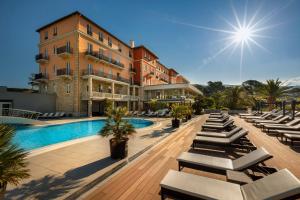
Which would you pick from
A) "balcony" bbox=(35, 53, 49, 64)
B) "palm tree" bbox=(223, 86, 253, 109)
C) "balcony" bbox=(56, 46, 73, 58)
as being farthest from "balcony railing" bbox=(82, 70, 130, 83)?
"palm tree" bbox=(223, 86, 253, 109)

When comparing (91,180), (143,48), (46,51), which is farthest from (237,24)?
(46,51)

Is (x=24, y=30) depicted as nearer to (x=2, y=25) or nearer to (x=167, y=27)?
(x=2, y=25)

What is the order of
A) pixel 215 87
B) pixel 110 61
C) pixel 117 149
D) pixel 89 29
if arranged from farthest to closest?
pixel 215 87, pixel 110 61, pixel 89 29, pixel 117 149

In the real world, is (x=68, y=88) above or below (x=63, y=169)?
above

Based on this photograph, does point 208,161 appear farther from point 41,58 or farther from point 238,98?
point 238,98

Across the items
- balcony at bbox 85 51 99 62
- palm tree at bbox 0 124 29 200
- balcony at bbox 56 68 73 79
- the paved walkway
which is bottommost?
the paved walkway

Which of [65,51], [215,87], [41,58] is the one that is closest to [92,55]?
[65,51]

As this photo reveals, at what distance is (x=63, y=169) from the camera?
4.29m

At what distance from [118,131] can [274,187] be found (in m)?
4.17

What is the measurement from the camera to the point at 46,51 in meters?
25.4

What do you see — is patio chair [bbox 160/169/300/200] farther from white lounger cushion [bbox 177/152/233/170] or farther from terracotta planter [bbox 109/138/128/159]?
terracotta planter [bbox 109/138/128/159]

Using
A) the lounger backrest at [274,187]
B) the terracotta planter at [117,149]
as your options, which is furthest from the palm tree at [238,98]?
the lounger backrest at [274,187]

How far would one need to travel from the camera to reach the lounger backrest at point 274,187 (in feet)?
6.90

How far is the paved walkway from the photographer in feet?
10.4
